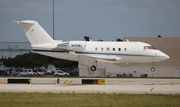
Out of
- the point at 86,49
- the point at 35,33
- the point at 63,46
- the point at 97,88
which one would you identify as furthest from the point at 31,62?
the point at 97,88

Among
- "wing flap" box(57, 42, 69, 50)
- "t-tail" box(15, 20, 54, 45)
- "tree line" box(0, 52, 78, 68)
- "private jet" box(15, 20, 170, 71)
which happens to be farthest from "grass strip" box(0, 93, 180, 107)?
"tree line" box(0, 52, 78, 68)

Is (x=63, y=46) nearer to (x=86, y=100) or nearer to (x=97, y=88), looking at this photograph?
(x=97, y=88)

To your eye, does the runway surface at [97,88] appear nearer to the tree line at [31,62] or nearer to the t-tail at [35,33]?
the t-tail at [35,33]

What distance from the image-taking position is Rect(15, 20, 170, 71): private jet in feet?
156

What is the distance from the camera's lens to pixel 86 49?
48.3 meters

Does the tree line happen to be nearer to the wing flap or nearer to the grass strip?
the wing flap

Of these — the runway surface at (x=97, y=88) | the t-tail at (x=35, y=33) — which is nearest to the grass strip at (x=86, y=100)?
the runway surface at (x=97, y=88)

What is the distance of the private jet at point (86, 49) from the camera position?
4759cm

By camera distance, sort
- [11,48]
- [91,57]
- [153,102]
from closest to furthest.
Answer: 1. [153,102]
2. [91,57]
3. [11,48]

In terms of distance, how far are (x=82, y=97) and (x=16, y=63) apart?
72.4m

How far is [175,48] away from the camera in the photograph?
78.6 metres

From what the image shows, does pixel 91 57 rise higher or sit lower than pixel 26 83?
higher

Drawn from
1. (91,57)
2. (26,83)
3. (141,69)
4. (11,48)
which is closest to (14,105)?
(26,83)

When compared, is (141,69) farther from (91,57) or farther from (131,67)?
(91,57)
